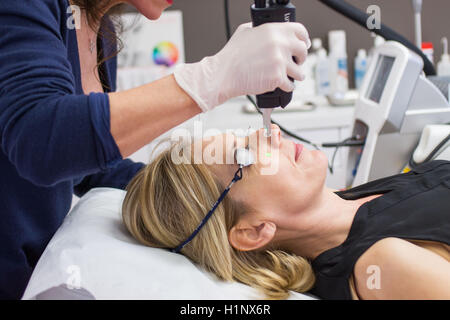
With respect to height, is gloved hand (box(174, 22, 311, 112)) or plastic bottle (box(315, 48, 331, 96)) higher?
gloved hand (box(174, 22, 311, 112))

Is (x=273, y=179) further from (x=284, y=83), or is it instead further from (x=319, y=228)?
(x=284, y=83)

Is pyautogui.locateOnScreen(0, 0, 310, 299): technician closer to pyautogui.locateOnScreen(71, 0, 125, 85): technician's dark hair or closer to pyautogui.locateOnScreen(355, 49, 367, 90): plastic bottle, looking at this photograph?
pyautogui.locateOnScreen(71, 0, 125, 85): technician's dark hair

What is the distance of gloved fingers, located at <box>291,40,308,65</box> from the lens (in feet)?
2.81

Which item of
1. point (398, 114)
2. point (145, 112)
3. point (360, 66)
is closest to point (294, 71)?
point (145, 112)

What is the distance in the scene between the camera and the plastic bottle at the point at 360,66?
275 cm

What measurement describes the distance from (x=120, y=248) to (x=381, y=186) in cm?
75

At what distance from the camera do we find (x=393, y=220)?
1.18 m

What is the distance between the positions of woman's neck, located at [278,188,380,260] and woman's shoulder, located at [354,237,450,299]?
0.20 m

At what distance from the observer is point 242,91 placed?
0.87 m

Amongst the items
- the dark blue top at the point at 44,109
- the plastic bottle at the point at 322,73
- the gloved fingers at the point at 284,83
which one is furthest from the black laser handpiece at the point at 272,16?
the plastic bottle at the point at 322,73

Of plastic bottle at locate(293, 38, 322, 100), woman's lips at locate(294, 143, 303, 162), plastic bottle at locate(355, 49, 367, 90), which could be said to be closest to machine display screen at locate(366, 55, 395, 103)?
woman's lips at locate(294, 143, 303, 162)

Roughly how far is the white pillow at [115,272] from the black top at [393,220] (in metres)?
0.10
